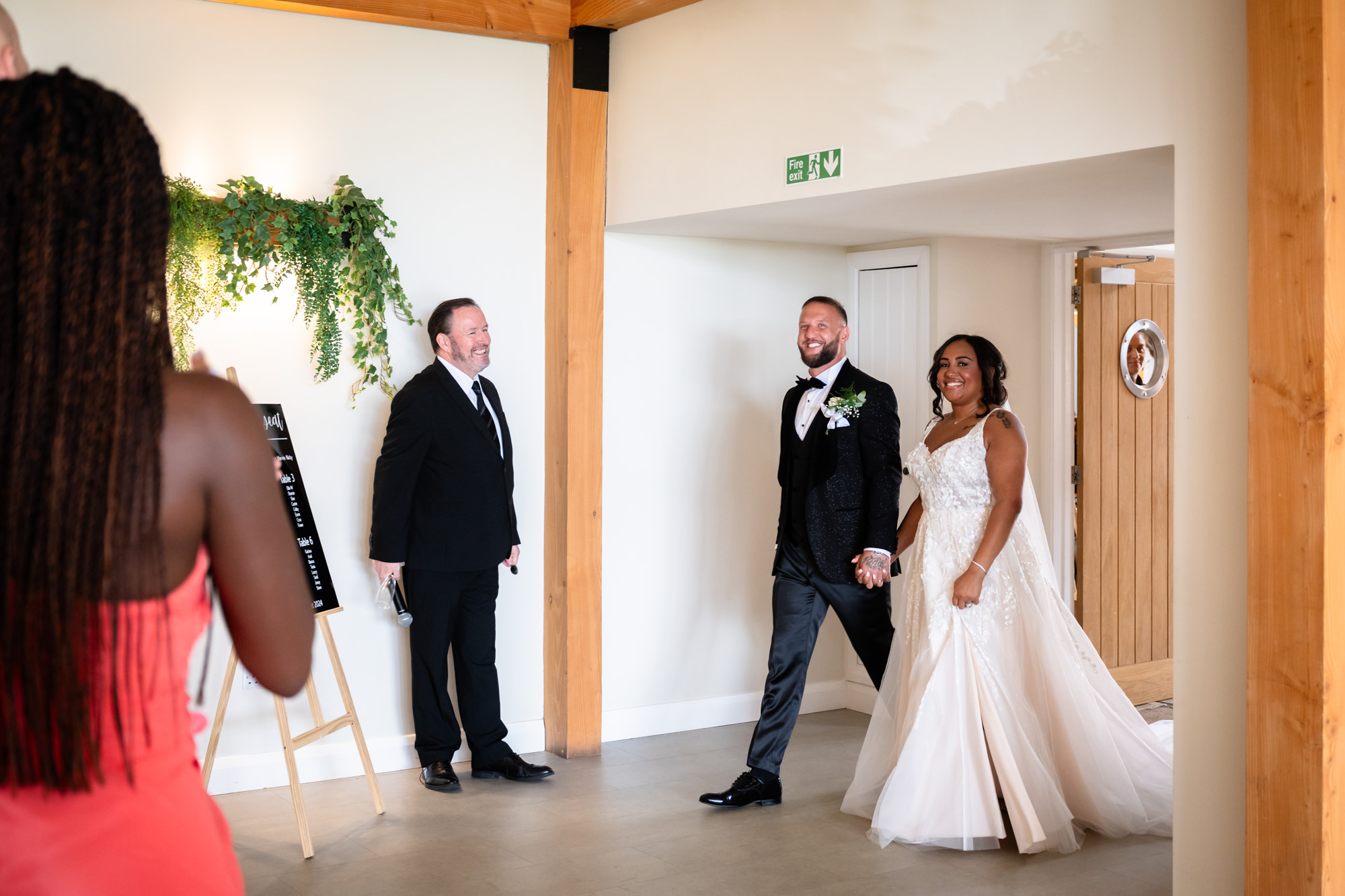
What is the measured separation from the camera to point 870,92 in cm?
413

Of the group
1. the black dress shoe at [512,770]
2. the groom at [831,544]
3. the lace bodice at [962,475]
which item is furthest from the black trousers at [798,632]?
the black dress shoe at [512,770]

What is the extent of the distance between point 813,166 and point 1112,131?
1271mm

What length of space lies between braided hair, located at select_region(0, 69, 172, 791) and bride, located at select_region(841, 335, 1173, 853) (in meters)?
3.35

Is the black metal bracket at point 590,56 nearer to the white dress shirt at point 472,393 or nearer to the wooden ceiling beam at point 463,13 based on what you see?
the wooden ceiling beam at point 463,13

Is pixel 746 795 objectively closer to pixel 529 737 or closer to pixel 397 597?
pixel 529 737

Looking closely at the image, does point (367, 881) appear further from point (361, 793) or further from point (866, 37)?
point (866, 37)

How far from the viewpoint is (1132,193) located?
420 cm

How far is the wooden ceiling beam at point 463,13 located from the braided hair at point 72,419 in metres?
4.00

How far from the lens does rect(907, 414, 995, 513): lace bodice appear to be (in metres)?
4.32

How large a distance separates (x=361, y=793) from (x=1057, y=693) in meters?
2.64

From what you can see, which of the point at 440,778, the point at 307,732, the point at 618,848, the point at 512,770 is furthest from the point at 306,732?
the point at 618,848

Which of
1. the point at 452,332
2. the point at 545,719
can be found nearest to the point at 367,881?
the point at 545,719

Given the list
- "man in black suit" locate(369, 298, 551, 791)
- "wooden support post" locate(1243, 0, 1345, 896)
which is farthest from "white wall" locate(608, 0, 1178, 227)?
"man in black suit" locate(369, 298, 551, 791)

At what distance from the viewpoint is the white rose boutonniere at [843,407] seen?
14.7 feet
